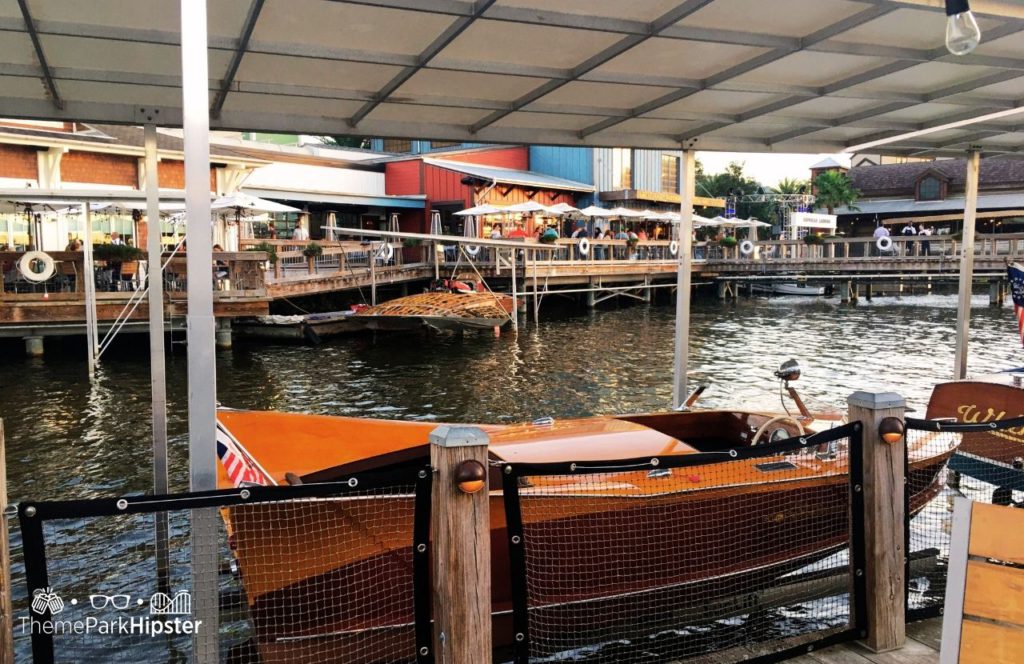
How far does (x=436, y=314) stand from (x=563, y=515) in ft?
58.5

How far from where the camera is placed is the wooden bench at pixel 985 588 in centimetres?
240

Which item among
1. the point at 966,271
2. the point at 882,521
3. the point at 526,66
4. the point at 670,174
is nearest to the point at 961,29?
the point at 882,521

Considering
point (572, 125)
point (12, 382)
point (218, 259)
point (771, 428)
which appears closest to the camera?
point (771, 428)

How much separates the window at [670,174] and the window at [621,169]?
3768 mm

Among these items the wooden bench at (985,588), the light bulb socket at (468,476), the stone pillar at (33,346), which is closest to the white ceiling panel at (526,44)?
the light bulb socket at (468,476)

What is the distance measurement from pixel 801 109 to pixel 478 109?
126 inches

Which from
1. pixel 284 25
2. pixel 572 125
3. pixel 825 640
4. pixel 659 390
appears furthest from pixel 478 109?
pixel 659 390

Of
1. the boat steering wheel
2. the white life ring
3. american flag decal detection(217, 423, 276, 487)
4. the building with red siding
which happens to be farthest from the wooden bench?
the building with red siding

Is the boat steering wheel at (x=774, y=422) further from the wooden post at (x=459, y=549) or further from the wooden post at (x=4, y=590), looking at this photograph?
the wooden post at (x=4, y=590)

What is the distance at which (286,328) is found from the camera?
71.5 ft

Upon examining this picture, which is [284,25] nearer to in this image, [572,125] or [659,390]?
[572,125]

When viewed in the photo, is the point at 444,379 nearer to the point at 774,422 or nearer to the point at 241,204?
the point at 241,204

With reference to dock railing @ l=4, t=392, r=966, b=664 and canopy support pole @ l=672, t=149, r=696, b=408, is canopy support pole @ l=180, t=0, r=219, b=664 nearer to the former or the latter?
dock railing @ l=4, t=392, r=966, b=664

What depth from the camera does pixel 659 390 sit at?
15.7 metres
